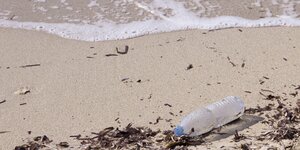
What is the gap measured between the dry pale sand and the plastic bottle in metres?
0.12

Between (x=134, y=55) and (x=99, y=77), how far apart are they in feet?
1.44

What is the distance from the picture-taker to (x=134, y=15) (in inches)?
195

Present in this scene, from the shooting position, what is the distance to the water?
4.65 metres

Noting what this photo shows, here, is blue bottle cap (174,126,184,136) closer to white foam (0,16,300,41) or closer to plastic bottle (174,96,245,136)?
plastic bottle (174,96,245,136)

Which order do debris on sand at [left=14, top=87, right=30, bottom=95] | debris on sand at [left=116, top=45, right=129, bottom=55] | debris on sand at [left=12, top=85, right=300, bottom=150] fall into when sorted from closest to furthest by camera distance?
debris on sand at [left=12, top=85, right=300, bottom=150]
debris on sand at [left=14, top=87, right=30, bottom=95]
debris on sand at [left=116, top=45, right=129, bottom=55]

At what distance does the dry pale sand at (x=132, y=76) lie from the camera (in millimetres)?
3174

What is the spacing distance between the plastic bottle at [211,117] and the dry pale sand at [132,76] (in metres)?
0.12

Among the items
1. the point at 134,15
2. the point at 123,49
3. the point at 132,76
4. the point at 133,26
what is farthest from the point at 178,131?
the point at 134,15

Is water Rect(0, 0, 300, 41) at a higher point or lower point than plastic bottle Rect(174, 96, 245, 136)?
lower

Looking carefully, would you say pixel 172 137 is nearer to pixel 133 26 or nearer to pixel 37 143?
pixel 37 143

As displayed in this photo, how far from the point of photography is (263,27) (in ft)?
15.1

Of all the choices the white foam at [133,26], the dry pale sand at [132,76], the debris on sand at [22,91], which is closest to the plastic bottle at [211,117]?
the dry pale sand at [132,76]

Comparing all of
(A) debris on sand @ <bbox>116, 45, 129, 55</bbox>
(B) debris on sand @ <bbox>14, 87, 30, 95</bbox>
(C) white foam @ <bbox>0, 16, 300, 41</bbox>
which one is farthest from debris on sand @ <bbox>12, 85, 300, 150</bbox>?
(C) white foam @ <bbox>0, 16, 300, 41</bbox>

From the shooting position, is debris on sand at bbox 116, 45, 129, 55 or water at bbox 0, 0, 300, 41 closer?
debris on sand at bbox 116, 45, 129, 55
